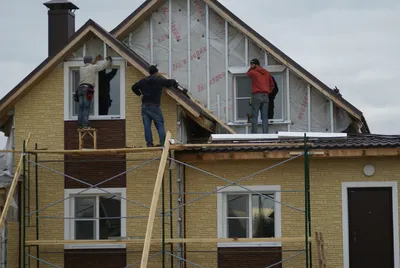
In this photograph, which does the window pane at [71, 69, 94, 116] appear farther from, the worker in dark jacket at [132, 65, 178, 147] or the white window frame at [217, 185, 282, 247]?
the white window frame at [217, 185, 282, 247]

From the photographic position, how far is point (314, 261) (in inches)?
821

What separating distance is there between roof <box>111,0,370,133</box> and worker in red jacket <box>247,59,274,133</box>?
0.66 meters

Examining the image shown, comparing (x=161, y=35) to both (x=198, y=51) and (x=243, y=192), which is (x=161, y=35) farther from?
(x=243, y=192)

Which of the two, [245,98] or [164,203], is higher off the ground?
[245,98]

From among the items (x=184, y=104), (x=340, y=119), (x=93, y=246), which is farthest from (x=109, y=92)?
(x=340, y=119)

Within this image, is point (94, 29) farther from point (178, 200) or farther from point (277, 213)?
point (277, 213)

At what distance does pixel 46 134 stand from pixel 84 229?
7.22 feet

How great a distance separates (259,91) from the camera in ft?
76.4

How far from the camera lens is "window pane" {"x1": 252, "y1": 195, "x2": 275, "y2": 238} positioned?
21.5m

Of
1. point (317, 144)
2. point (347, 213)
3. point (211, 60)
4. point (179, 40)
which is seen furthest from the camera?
point (179, 40)

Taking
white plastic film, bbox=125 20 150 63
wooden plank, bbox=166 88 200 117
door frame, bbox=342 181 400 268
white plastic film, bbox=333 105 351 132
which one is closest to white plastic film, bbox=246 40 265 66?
white plastic film, bbox=333 105 351 132

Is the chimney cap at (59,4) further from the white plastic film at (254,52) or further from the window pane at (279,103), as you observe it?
the window pane at (279,103)

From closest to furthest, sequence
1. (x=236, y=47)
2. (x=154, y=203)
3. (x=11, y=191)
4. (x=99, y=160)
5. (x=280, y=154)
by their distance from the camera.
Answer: (x=154, y=203) → (x=11, y=191) → (x=280, y=154) → (x=99, y=160) → (x=236, y=47)

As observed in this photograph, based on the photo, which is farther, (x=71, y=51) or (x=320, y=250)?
(x=71, y=51)
